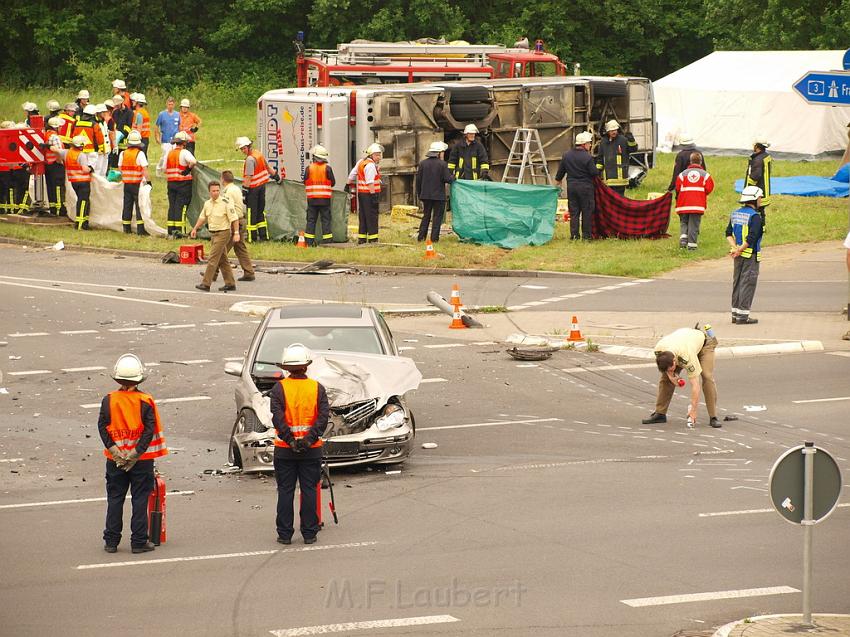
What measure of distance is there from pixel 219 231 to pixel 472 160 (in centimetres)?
829

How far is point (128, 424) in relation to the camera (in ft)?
38.1

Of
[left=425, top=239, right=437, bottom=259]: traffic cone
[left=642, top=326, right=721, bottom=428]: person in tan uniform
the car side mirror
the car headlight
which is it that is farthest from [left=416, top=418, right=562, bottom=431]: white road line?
[left=425, top=239, right=437, bottom=259]: traffic cone

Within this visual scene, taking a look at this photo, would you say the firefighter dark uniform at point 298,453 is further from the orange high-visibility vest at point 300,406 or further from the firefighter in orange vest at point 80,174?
the firefighter in orange vest at point 80,174

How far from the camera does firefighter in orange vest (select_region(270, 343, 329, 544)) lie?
11.7 metres

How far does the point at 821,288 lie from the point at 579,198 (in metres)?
5.54

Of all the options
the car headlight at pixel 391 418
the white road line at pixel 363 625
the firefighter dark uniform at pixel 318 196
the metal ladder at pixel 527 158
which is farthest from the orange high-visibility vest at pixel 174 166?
the white road line at pixel 363 625

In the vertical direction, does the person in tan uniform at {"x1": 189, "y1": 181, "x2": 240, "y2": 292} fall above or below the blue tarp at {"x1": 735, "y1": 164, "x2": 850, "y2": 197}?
below

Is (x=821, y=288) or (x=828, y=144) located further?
(x=828, y=144)

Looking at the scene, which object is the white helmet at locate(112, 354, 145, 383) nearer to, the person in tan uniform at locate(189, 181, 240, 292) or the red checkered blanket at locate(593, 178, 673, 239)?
the person in tan uniform at locate(189, 181, 240, 292)

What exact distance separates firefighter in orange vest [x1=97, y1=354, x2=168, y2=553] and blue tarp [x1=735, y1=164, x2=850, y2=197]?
2385cm

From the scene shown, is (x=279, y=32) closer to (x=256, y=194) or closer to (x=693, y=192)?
(x=256, y=194)

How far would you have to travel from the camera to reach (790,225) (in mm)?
29906

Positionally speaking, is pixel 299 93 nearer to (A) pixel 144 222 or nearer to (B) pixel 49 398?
(A) pixel 144 222

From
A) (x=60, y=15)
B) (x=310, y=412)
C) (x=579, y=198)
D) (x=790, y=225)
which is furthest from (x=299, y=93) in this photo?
(x=60, y=15)
